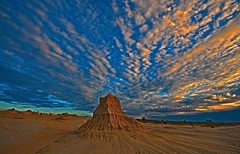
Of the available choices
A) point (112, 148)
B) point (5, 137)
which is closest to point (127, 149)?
point (112, 148)

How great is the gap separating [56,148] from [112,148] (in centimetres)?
308

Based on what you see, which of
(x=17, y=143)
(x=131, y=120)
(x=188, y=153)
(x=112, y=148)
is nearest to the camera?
(x=188, y=153)

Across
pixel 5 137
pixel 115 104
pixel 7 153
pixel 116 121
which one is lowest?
pixel 7 153

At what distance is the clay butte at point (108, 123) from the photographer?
556 inches

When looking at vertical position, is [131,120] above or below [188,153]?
above

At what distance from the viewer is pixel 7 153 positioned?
9.88 metres

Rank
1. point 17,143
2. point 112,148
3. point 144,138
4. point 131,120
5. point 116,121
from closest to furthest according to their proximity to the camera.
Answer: point 112,148, point 17,143, point 144,138, point 116,121, point 131,120

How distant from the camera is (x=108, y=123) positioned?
15.0 m

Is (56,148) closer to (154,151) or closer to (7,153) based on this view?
(7,153)

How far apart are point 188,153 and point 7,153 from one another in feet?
29.3

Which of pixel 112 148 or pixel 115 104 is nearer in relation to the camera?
pixel 112 148

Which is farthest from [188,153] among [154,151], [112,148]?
[112,148]

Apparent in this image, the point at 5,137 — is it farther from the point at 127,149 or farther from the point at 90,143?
the point at 127,149

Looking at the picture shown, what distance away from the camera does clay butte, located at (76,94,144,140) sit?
14122 mm
